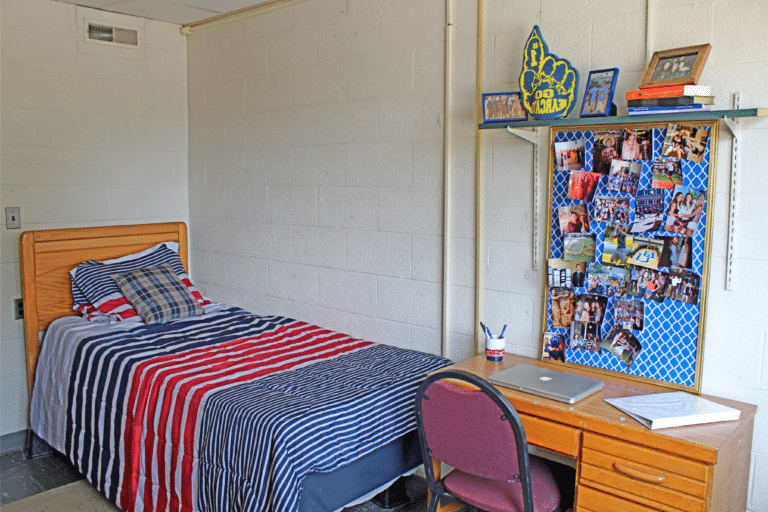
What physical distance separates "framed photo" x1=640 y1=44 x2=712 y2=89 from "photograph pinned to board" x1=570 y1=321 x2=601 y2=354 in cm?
90

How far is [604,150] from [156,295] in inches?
98.0

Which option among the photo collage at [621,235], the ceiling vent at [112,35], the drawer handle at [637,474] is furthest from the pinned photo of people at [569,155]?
the ceiling vent at [112,35]

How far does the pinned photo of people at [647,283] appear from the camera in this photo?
2.29 metres

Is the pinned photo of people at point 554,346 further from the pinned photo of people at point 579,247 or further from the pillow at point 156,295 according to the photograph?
the pillow at point 156,295

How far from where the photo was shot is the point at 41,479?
3.24 meters

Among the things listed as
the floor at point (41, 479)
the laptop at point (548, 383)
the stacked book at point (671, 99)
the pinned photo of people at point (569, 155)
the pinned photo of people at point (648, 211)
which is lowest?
the floor at point (41, 479)

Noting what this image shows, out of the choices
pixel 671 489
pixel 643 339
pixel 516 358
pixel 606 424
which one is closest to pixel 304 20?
pixel 516 358

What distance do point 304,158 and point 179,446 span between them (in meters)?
1.65

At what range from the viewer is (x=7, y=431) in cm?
357

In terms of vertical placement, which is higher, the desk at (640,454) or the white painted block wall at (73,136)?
the white painted block wall at (73,136)

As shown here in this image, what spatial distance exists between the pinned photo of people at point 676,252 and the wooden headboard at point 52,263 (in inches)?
119

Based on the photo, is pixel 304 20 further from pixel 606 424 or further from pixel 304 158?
pixel 606 424

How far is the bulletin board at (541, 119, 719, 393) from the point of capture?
7.27 ft

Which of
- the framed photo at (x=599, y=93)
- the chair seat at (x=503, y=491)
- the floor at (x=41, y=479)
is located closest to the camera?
the chair seat at (x=503, y=491)
